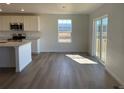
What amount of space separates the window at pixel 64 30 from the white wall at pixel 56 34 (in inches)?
7.5

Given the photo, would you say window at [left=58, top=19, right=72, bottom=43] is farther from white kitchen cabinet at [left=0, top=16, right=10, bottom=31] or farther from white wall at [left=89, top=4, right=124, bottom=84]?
white wall at [left=89, top=4, right=124, bottom=84]

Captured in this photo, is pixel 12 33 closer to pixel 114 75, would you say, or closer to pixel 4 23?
pixel 4 23

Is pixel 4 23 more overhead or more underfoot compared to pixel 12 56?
more overhead

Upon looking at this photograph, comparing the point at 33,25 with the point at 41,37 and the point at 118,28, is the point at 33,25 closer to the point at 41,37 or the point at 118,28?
the point at 41,37

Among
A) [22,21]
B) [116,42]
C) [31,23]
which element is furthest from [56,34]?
[116,42]

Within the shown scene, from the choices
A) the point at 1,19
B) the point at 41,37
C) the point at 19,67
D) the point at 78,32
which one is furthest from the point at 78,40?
the point at 19,67

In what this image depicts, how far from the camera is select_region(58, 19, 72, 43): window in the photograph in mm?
9766

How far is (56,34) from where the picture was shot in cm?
980

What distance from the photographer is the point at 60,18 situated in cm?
967

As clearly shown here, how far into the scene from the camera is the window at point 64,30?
9.77 meters

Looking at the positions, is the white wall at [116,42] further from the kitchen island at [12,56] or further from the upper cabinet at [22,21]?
the upper cabinet at [22,21]

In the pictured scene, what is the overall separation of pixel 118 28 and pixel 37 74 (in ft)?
8.89

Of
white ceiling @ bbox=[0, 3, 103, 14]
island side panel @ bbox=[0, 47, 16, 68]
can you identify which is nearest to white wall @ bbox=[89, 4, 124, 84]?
white ceiling @ bbox=[0, 3, 103, 14]

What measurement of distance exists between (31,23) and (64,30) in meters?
2.00
